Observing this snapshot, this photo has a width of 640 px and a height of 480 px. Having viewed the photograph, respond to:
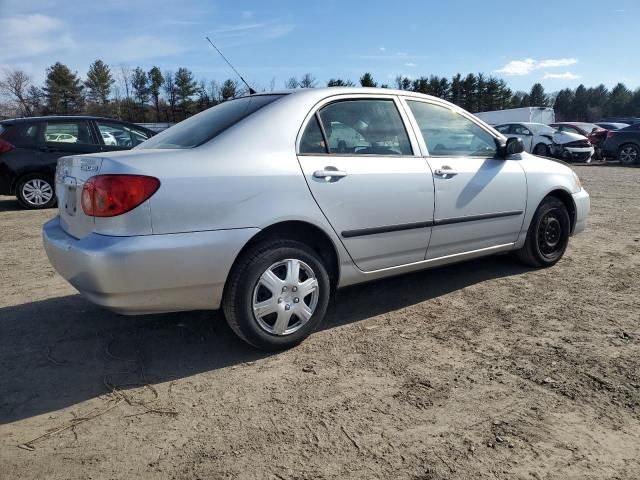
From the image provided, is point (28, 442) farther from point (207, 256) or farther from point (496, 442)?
point (496, 442)

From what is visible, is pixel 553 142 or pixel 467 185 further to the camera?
pixel 553 142

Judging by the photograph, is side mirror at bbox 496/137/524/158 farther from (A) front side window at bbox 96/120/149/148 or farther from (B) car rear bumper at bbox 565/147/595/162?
(B) car rear bumper at bbox 565/147/595/162

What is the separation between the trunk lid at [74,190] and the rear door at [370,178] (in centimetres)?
122

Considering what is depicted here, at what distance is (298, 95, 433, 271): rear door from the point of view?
10.5ft

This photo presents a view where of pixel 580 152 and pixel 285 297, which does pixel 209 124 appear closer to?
pixel 285 297

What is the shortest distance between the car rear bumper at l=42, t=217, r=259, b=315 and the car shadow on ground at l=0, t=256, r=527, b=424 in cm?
42

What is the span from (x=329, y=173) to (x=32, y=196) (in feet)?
24.2

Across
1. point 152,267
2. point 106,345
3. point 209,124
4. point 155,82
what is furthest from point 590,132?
point 155,82

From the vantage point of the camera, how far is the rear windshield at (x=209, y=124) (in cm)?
314

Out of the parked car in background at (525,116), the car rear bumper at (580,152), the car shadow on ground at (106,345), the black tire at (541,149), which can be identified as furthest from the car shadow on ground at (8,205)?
the parked car in background at (525,116)

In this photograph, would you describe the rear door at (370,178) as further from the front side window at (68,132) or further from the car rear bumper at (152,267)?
→ the front side window at (68,132)

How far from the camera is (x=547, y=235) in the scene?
4691 millimetres

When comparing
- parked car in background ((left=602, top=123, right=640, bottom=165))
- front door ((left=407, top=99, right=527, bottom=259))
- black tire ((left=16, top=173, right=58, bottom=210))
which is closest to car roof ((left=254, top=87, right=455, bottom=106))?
front door ((left=407, top=99, right=527, bottom=259))

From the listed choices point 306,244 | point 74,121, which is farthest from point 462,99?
point 306,244
